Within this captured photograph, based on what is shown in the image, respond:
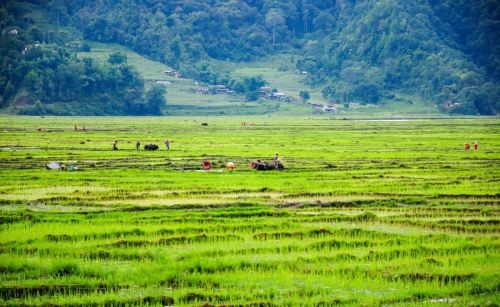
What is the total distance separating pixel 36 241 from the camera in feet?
67.8

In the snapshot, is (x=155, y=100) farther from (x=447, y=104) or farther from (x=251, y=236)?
(x=251, y=236)

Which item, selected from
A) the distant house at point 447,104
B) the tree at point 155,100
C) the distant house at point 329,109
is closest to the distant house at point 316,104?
the distant house at point 329,109

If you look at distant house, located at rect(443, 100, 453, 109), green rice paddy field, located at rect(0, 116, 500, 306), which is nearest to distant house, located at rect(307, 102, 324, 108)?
distant house, located at rect(443, 100, 453, 109)

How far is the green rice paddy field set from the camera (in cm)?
1602

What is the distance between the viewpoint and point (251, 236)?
21750mm

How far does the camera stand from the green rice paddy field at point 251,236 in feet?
52.5

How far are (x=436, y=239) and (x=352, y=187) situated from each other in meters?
12.6

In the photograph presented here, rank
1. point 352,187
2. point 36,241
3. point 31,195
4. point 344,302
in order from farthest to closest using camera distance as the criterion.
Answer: point 352,187
point 31,195
point 36,241
point 344,302

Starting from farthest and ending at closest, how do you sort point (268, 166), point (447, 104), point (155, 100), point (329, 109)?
1. point (329, 109)
2. point (447, 104)
3. point (155, 100)
4. point (268, 166)

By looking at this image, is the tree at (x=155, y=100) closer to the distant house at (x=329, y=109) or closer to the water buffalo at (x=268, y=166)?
the distant house at (x=329, y=109)

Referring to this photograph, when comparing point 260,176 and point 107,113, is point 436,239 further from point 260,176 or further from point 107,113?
point 107,113

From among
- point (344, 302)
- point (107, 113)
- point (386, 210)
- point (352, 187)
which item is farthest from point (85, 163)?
point (107, 113)

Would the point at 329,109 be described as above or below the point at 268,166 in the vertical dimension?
below

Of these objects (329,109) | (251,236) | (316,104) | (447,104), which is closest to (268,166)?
(251,236)
